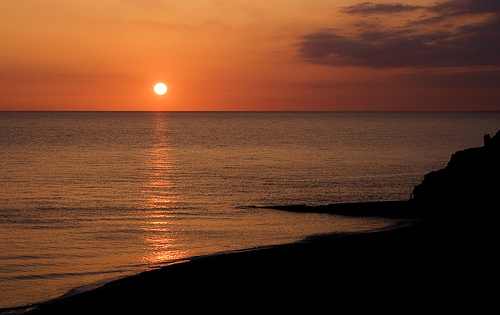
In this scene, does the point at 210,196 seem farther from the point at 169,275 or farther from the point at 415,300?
the point at 415,300

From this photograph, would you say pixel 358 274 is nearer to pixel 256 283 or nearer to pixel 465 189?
pixel 256 283

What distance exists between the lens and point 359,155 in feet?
317

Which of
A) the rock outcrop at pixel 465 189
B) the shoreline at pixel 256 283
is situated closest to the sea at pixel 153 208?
the shoreline at pixel 256 283

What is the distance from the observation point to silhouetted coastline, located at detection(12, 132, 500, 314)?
17.9m

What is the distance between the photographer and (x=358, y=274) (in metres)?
21.6

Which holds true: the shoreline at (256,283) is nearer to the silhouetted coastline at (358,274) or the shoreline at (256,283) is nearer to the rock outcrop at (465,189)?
the silhouetted coastline at (358,274)

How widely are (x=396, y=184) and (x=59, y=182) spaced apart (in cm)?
3662

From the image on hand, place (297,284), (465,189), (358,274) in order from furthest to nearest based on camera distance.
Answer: (465,189), (358,274), (297,284)

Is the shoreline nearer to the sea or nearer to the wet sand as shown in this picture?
the wet sand

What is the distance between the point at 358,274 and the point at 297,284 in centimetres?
253

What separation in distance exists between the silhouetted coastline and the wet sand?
4 centimetres

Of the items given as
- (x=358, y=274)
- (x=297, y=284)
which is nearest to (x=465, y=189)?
(x=358, y=274)

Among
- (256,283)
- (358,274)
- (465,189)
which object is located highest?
(465,189)

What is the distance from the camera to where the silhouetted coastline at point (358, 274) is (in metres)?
17.9
